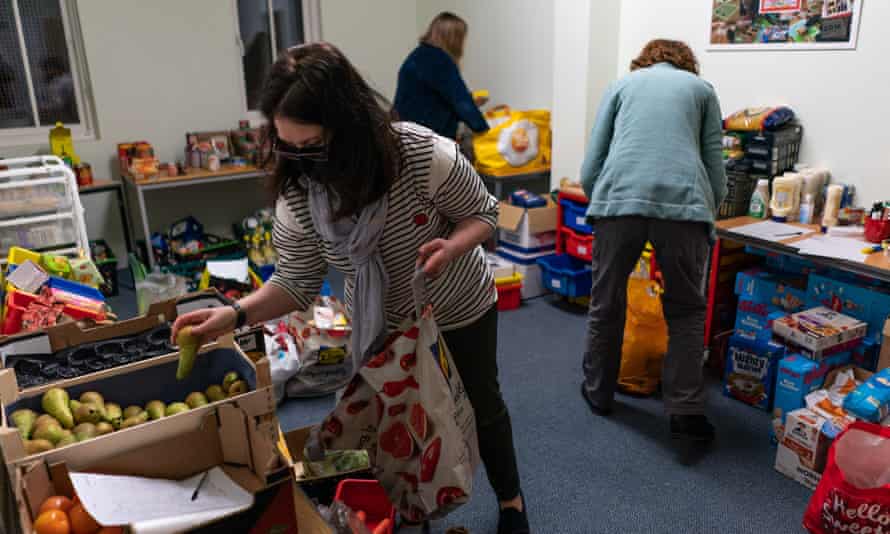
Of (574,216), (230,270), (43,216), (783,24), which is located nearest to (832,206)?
(783,24)

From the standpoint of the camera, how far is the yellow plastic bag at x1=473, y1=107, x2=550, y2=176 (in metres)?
4.13

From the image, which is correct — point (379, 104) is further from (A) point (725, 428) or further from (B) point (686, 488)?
(A) point (725, 428)

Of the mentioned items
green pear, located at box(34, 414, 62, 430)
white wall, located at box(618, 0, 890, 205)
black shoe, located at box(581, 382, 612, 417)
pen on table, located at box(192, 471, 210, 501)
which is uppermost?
white wall, located at box(618, 0, 890, 205)

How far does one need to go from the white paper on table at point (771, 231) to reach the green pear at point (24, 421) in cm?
243

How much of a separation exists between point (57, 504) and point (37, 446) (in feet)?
0.62

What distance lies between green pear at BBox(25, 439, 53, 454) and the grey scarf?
65 centimetres

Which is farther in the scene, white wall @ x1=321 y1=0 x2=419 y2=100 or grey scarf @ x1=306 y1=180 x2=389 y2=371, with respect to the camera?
white wall @ x1=321 y1=0 x2=419 y2=100

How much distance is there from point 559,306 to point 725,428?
4.52ft

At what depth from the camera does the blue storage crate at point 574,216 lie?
3.62 meters

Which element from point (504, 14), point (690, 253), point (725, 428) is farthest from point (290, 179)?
point (504, 14)

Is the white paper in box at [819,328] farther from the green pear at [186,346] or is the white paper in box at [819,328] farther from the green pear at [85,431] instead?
the green pear at [85,431]

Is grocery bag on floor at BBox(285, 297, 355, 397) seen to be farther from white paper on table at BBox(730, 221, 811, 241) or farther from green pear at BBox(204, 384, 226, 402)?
white paper on table at BBox(730, 221, 811, 241)

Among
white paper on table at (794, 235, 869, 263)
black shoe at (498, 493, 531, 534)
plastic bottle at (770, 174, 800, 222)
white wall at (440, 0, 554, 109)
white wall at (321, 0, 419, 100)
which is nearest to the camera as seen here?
black shoe at (498, 493, 531, 534)

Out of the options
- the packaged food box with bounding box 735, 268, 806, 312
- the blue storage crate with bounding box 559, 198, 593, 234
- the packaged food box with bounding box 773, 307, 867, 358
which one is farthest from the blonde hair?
the packaged food box with bounding box 773, 307, 867, 358
